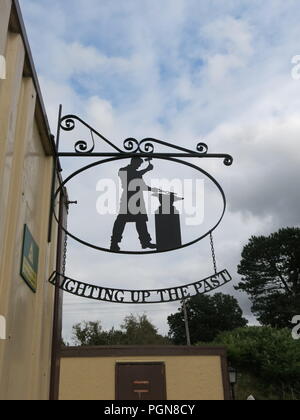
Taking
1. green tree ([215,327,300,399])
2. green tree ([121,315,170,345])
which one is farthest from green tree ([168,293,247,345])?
green tree ([215,327,300,399])

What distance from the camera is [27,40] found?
2961 mm

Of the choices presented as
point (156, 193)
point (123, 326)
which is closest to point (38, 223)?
point (156, 193)

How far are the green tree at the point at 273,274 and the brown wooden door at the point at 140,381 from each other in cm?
2635

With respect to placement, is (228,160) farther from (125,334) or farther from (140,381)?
(125,334)

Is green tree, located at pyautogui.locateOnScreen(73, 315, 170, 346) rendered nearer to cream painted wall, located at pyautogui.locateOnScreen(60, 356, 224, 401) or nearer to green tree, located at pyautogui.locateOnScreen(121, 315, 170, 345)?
green tree, located at pyautogui.locateOnScreen(121, 315, 170, 345)

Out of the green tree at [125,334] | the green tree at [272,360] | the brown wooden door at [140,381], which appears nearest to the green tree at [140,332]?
the green tree at [125,334]

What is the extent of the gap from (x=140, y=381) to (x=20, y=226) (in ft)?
36.0

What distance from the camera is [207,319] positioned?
4716 cm

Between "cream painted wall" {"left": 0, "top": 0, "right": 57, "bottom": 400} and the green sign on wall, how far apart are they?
2.8 inches

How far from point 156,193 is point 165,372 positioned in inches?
412

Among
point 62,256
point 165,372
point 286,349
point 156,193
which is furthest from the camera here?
point 286,349

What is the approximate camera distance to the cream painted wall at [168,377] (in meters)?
12.0

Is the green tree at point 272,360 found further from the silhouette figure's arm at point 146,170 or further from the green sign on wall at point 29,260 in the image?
the green sign on wall at point 29,260
